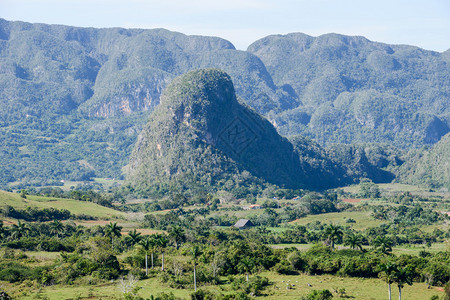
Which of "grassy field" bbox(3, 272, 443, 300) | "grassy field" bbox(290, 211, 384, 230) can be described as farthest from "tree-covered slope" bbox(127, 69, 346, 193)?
"grassy field" bbox(3, 272, 443, 300)

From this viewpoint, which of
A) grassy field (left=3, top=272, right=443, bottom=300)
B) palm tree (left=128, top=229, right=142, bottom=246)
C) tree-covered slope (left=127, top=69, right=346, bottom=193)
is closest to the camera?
grassy field (left=3, top=272, right=443, bottom=300)

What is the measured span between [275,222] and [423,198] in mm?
57349

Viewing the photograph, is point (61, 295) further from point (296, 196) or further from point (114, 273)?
point (296, 196)

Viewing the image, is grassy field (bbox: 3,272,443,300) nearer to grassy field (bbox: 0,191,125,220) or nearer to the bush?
the bush

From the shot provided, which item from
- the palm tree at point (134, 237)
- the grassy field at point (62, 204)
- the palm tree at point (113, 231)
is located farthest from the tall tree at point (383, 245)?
the grassy field at point (62, 204)

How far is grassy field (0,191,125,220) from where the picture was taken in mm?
119125

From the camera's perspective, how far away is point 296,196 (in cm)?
17238

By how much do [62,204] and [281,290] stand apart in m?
76.6

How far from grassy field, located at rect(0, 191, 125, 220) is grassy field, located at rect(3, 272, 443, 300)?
53.7 m

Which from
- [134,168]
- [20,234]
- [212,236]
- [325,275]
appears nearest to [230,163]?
[134,168]

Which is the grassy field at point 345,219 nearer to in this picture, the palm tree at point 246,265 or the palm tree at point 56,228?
the palm tree at point 246,265

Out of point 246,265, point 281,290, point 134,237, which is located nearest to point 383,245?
point 246,265

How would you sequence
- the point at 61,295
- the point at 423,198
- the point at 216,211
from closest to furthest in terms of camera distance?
the point at 61,295 < the point at 216,211 < the point at 423,198

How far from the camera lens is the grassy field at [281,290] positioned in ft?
210
